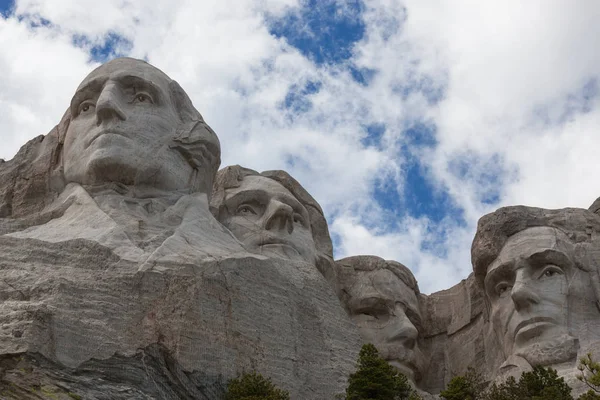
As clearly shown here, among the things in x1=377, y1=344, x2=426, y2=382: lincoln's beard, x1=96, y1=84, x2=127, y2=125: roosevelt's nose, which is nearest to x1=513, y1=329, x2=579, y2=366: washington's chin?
x1=377, y1=344, x2=426, y2=382: lincoln's beard

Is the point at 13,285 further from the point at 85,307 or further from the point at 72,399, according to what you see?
the point at 72,399

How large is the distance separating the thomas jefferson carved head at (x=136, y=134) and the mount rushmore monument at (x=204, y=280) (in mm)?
25

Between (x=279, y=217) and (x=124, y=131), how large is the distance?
271 cm

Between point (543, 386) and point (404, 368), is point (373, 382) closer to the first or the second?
point (543, 386)

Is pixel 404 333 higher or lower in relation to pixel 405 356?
higher

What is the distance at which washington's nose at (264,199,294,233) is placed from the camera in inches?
806

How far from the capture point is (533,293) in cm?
2016

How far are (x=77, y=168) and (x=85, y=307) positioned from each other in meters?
3.26

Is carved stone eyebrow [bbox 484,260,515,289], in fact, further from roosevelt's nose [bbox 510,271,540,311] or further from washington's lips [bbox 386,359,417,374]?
washington's lips [bbox 386,359,417,374]

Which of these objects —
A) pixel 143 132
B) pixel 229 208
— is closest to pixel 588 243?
pixel 229 208

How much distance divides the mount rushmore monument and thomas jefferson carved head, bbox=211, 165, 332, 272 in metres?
0.03

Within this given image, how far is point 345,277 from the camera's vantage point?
22297mm

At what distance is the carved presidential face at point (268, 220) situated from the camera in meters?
20.1

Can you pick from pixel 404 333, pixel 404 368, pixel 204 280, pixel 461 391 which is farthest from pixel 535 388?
pixel 404 333
